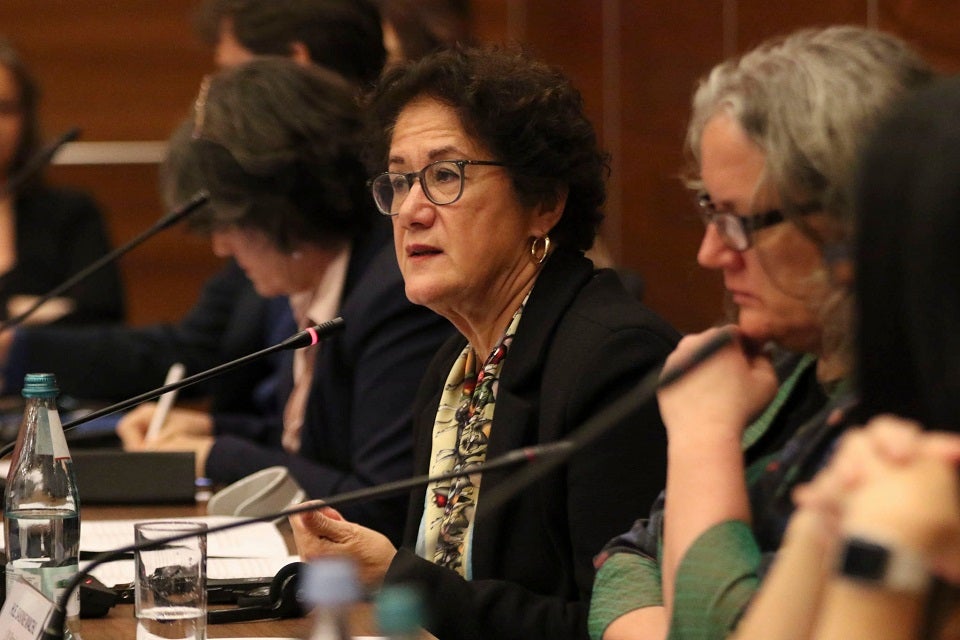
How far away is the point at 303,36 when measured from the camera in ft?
10.3

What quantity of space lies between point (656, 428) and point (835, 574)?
94 centimetres

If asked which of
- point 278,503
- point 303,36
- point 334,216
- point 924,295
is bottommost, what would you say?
point 278,503

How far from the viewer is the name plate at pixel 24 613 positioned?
4.42ft

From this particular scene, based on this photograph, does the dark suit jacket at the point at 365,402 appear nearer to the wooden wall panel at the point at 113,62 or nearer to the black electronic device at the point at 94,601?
the black electronic device at the point at 94,601

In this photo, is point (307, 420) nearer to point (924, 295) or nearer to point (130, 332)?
point (130, 332)

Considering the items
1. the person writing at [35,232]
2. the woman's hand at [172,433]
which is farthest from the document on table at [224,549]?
the person writing at [35,232]

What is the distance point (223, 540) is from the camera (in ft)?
6.81

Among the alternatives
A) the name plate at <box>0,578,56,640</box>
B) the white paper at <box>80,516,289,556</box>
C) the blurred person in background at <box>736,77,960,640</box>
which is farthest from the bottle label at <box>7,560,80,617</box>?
the blurred person in background at <box>736,77,960,640</box>

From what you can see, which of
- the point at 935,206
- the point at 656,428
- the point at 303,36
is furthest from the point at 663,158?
the point at 935,206

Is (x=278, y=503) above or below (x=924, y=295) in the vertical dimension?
below

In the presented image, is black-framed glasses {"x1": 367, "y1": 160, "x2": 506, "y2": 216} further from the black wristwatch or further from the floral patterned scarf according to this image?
the black wristwatch

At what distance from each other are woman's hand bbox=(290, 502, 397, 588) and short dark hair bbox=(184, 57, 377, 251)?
0.99 meters

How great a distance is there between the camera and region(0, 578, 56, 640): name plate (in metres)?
1.35

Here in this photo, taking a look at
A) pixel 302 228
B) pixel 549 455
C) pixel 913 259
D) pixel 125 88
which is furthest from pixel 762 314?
pixel 125 88
